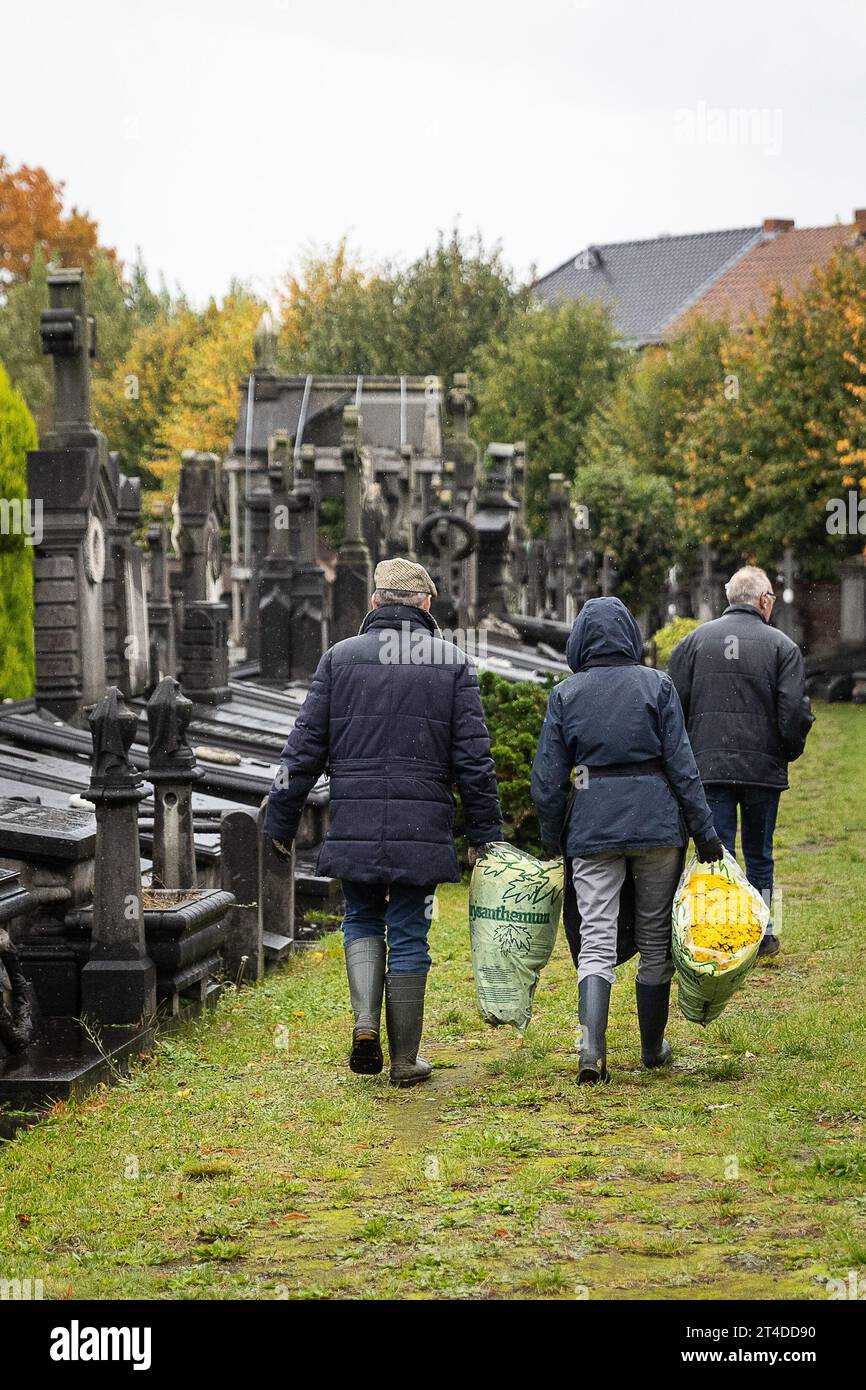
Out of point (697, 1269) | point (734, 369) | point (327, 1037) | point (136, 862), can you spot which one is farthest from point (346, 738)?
point (734, 369)

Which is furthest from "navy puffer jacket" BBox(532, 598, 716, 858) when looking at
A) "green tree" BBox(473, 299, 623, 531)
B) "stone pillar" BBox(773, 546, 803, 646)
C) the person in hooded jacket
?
"green tree" BBox(473, 299, 623, 531)

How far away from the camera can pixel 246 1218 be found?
5.47 m

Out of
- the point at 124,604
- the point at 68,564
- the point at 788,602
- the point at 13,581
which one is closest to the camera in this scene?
the point at 68,564

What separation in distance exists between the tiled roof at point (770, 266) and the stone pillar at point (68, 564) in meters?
41.8

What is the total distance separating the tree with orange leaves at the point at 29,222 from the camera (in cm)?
6119

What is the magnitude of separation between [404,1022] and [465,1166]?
50.4 inches

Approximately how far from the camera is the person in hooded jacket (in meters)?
6.91

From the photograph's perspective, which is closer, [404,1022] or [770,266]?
[404,1022]

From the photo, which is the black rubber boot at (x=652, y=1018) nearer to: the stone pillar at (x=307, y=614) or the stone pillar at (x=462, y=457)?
the stone pillar at (x=307, y=614)

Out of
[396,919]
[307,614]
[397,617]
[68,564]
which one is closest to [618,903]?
[396,919]

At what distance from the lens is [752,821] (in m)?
9.62

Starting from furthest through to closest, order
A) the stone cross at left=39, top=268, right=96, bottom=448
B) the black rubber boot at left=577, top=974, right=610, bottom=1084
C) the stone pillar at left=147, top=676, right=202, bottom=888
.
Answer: the stone cross at left=39, top=268, right=96, bottom=448, the stone pillar at left=147, top=676, right=202, bottom=888, the black rubber boot at left=577, top=974, right=610, bottom=1084

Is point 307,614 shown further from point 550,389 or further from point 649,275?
point 649,275

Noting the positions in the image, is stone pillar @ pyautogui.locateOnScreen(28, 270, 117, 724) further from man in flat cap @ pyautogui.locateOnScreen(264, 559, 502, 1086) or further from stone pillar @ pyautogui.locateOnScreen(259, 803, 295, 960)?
man in flat cap @ pyautogui.locateOnScreen(264, 559, 502, 1086)
